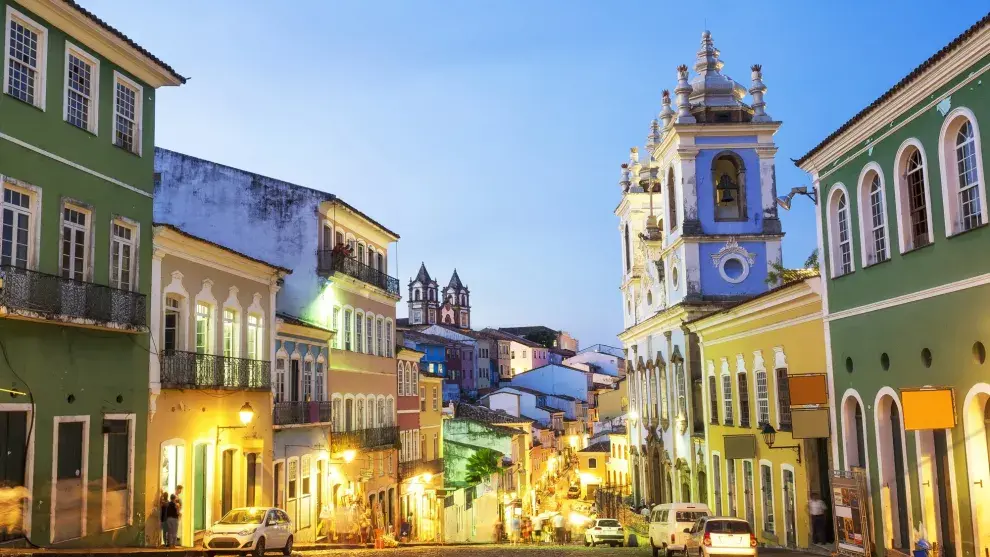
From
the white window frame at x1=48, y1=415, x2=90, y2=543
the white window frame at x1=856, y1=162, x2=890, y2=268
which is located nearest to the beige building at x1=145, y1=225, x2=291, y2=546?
the white window frame at x1=48, y1=415, x2=90, y2=543

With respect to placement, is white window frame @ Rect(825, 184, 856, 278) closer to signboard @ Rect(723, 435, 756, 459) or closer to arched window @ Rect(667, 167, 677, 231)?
signboard @ Rect(723, 435, 756, 459)

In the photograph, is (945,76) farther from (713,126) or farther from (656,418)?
(656,418)

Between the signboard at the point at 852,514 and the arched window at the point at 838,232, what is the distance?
4.25 metres

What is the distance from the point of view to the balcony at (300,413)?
3002 cm

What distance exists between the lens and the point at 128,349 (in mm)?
20984

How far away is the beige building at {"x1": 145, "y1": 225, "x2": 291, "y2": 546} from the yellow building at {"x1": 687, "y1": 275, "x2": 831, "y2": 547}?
44.3ft

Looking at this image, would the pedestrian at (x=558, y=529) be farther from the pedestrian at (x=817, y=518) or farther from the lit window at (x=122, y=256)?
the lit window at (x=122, y=256)

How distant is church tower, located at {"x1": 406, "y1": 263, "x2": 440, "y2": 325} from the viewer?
167m

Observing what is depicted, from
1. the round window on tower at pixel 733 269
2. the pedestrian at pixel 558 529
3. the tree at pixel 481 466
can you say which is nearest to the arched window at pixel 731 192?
the round window on tower at pixel 733 269

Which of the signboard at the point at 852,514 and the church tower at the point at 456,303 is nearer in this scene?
the signboard at the point at 852,514

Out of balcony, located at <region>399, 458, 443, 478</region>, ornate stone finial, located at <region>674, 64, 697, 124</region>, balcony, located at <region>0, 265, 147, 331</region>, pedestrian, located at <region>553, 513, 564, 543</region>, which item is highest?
ornate stone finial, located at <region>674, 64, 697, 124</region>

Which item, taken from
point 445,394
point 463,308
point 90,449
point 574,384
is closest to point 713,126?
point 90,449

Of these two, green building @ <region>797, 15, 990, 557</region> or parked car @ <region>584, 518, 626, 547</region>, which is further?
parked car @ <region>584, 518, 626, 547</region>

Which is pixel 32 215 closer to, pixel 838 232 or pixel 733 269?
pixel 838 232
